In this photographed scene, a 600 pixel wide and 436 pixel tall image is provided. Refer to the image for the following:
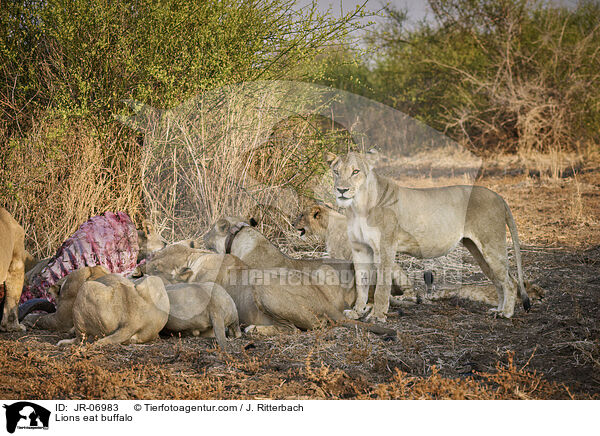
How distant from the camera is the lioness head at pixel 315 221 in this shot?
25.1 ft

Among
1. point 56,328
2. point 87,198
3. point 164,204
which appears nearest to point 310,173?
point 164,204

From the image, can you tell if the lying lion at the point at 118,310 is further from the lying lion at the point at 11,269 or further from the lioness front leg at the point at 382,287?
the lioness front leg at the point at 382,287

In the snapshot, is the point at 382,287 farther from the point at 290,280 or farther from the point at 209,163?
the point at 209,163

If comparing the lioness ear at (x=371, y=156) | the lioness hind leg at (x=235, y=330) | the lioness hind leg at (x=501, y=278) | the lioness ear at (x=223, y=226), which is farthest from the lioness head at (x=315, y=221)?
the lioness hind leg at (x=235, y=330)

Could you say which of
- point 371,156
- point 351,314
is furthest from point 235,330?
point 371,156

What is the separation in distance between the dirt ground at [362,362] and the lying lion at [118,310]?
12 cm

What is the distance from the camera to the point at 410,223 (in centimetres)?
640

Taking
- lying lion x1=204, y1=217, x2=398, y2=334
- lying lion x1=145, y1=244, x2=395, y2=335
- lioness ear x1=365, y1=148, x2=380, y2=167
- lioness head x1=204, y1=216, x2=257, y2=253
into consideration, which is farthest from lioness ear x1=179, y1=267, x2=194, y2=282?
lioness ear x1=365, y1=148, x2=380, y2=167

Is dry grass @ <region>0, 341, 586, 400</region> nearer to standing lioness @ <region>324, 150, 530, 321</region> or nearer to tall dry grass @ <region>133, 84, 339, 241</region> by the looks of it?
standing lioness @ <region>324, 150, 530, 321</region>

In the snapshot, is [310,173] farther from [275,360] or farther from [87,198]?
[275,360]

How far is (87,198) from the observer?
8.25 meters
